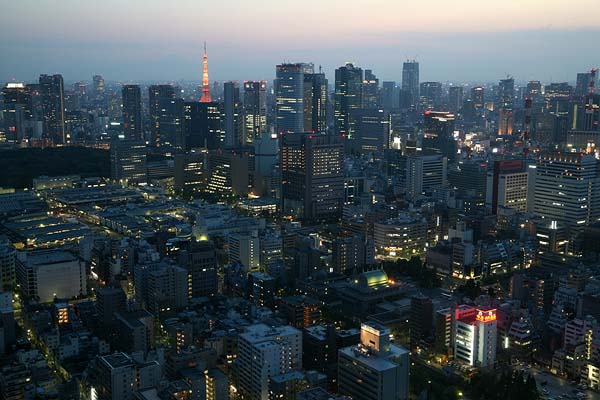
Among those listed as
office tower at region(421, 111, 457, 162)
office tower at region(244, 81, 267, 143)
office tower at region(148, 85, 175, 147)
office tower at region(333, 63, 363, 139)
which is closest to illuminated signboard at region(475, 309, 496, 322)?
office tower at region(421, 111, 457, 162)

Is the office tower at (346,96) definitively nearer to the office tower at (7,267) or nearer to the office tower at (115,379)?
the office tower at (7,267)

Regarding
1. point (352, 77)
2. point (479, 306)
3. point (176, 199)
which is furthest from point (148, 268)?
point (352, 77)

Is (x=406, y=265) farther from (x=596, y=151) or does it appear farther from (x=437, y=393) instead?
(x=596, y=151)

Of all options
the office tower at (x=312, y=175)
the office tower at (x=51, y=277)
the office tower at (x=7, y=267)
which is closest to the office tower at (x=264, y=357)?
the office tower at (x=51, y=277)

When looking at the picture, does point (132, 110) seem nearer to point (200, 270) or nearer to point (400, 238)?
point (400, 238)

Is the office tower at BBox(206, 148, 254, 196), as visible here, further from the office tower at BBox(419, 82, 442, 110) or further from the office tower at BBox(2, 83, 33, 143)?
the office tower at BBox(419, 82, 442, 110)
